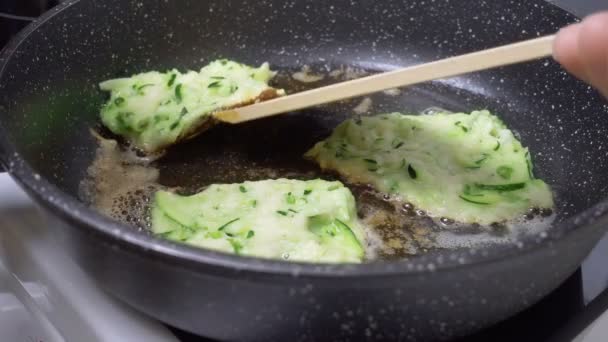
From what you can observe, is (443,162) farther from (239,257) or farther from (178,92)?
(239,257)

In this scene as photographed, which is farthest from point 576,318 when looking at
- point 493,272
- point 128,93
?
point 128,93

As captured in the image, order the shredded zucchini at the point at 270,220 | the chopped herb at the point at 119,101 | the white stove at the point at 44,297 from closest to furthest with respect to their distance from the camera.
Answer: the white stove at the point at 44,297 → the shredded zucchini at the point at 270,220 → the chopped herb at the point at 119,101

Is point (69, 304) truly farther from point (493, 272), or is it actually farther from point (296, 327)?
point (493, 272)

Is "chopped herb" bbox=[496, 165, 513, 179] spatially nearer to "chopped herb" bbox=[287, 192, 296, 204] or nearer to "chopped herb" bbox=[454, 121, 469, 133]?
"chopped herb" bbox=[454, 121, 469, 133]

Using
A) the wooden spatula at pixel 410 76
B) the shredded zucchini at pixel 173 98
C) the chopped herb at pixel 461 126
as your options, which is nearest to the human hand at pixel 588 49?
the wooden spatula at pixel 410 76

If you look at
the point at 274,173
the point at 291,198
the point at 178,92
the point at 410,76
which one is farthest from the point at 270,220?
the point at 178,92

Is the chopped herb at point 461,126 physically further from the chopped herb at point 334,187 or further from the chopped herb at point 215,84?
the chopped herb at point 215,84
